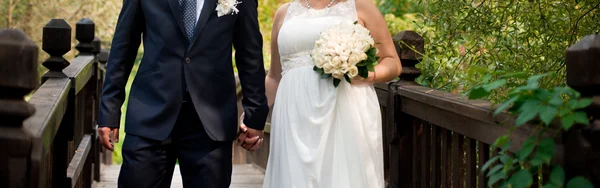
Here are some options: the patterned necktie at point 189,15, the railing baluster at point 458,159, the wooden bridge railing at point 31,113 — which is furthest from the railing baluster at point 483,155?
the wooden bridge railing at point 31,113

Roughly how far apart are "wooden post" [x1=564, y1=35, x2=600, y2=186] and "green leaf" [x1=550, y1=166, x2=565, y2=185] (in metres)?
0.05

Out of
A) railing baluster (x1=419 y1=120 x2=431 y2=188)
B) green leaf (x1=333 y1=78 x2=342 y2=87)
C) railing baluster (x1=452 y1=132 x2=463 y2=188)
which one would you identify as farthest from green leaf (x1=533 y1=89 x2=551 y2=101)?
railing baluster (x1=419 y1=120 x2=431 y2=188)

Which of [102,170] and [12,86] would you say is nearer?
[12,86]

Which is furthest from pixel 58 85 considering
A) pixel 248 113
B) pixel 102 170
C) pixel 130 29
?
pixel 102 170

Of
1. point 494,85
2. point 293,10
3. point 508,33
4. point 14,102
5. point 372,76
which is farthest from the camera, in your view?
point 508,33

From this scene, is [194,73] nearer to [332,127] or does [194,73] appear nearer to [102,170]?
[332,127]

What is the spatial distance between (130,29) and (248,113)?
64 cm

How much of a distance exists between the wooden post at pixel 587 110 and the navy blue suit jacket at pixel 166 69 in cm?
161

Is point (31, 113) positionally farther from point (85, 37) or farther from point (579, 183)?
point (85, 37)

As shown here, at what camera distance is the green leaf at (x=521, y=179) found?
281cm

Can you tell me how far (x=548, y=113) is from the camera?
2.70 metres

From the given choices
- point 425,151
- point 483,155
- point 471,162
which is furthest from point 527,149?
point 425,151

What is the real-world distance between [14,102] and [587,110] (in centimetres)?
167

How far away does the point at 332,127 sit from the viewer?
4.58 m
